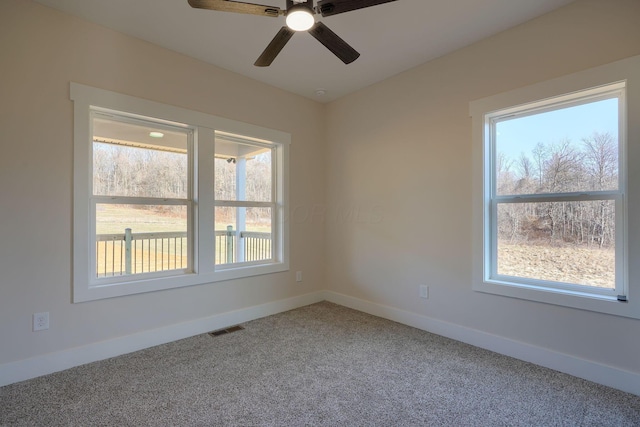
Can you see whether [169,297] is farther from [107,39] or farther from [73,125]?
[107,39]

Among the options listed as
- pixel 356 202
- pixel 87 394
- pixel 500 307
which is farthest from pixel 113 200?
pixel 500 307

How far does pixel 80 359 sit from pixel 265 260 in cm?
189

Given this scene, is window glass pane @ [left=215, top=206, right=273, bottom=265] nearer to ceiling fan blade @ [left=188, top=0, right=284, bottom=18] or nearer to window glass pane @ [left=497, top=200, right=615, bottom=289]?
ceiling fan blade @ [left=188, top=0, right=284, bottom=18]

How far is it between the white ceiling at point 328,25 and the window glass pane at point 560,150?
2.65 ft

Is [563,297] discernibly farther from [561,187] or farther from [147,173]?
[147,173]

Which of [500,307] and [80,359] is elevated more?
[500,307]

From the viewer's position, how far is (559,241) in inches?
92.7

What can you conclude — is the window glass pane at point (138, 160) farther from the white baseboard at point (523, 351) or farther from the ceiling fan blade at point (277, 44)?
the white baseboard at point (523, 351)

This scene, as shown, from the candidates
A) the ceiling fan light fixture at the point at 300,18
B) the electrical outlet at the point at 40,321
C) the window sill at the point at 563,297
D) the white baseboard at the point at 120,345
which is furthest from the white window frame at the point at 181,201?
the window sill at the point at 563,297

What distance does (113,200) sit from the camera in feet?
8.44

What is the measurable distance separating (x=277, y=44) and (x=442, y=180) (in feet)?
6.38

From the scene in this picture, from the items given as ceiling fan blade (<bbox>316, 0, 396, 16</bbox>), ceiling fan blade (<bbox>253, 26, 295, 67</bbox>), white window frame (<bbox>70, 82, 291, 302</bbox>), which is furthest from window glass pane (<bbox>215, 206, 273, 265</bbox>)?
ceiling fan blade (<bbox>316, 0, 396, 16</bbox>)

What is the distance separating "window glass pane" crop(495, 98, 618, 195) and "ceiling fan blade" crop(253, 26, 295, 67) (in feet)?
6.55

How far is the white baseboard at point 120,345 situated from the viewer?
2092 mm
